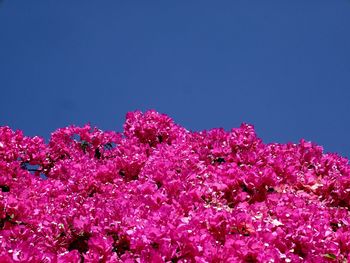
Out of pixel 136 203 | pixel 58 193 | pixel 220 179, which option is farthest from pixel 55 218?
pixel 220 179

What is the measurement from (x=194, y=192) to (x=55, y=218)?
157 cm

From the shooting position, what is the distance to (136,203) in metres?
5.25

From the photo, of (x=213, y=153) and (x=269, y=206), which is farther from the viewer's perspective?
(x=213, y=153)

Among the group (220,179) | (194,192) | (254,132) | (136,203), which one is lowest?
(136,203)

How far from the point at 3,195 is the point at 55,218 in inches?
39.4

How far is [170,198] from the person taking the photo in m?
5.59

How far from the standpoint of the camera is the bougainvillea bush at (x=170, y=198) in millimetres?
4332

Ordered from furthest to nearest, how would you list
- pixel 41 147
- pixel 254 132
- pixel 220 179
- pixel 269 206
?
pixel 41 147 → pixel 254 132 → pixel 220 179 → pixel 269 206

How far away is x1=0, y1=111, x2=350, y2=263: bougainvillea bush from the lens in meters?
4.33

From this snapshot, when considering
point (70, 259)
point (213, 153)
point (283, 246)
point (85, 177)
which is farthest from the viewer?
point (213, 153)

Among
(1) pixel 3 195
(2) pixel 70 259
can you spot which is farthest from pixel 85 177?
(2) pixel 70 259

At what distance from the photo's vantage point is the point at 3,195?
5613 millimetres

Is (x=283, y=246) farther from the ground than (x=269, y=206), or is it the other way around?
(x=269, y=206)

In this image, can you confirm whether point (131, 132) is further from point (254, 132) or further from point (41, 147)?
point (254, 132)
